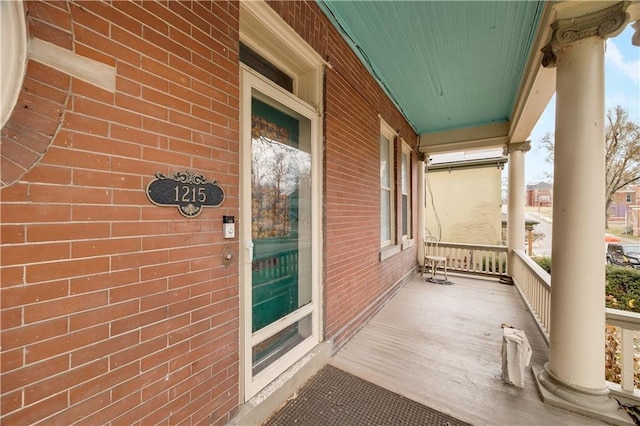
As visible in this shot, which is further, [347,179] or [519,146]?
[519,146]

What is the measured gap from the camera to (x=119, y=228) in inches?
40.9

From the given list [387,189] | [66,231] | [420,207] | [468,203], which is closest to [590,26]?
[387,189]

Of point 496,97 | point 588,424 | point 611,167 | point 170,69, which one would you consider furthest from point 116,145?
point 611,167

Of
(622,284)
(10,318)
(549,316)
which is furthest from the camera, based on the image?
(622,284)

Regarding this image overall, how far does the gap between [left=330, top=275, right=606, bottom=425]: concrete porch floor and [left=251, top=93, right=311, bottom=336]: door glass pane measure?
88 centimetres

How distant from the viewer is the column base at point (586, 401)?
1.76 meters

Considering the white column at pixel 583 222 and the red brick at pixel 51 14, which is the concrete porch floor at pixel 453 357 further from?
the red brick at pixel 51 14

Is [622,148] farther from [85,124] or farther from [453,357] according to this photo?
[85,124]

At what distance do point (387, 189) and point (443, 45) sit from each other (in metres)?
2.19

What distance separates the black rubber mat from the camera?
1.73 meters

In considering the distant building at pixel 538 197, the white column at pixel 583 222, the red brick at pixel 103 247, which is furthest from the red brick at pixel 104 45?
the distant building at pixel 538 197

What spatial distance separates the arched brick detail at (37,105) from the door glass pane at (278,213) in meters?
1.04

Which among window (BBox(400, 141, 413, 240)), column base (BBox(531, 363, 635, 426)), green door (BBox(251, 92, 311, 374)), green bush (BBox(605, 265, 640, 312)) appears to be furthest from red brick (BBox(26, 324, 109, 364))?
green bush (BBox(605, 265, 640, 312))

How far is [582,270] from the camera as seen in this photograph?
6.16ft
